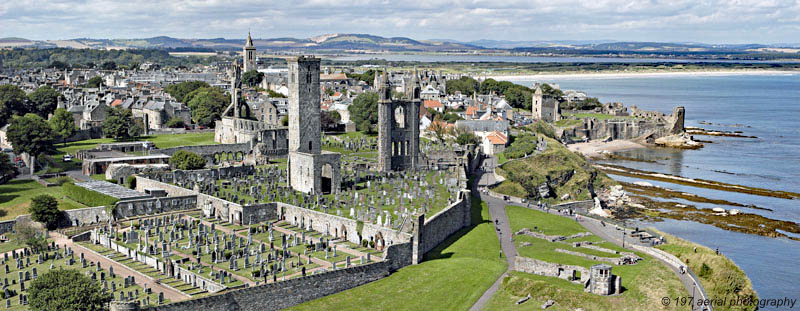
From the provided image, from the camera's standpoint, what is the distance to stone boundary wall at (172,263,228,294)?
33.9 m

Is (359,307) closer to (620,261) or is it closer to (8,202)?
(620,261)

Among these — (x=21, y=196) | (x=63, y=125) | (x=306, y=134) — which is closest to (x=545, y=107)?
(x=306, y=134)

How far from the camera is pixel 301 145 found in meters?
57.5

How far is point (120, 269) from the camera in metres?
37.9

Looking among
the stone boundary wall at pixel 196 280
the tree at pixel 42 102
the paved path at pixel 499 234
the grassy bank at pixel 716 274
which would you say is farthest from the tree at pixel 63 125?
the grassy bank at pixel 716 274

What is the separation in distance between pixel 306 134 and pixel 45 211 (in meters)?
18.6

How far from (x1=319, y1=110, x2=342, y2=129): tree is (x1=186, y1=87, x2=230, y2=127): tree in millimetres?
13561

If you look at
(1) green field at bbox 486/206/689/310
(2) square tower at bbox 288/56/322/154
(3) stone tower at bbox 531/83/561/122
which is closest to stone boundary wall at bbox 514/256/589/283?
(1) green field at bbox 486/206/689/310

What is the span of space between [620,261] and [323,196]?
22.3 metres

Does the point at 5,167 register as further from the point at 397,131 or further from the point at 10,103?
the point at 10,103

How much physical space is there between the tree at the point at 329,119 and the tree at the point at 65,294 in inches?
2504

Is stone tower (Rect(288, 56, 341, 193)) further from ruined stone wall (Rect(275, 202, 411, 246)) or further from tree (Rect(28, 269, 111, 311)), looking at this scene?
tree (Rect(28, 269, 111, 311))

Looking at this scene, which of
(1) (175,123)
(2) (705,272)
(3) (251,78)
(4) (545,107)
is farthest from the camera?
(3) (251,78)

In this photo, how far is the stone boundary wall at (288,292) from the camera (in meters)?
30.0
